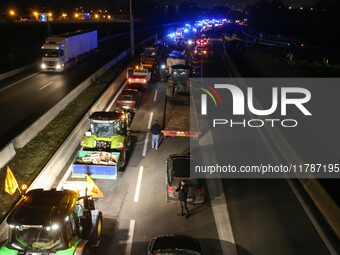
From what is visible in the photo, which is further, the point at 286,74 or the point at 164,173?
the point at 286,74

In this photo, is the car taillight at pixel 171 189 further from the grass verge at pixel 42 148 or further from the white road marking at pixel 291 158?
the grass verge at pixel 42 148

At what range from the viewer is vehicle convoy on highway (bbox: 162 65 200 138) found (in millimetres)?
20891

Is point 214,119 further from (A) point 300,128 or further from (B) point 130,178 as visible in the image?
(B) point 130,178

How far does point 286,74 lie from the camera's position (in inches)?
1454

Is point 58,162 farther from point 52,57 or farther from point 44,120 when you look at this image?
point 52,57

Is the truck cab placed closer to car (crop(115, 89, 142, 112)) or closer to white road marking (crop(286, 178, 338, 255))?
car (crop(115, 89, 142, 112))

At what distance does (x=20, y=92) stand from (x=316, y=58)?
40.7m

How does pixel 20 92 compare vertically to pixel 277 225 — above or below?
above

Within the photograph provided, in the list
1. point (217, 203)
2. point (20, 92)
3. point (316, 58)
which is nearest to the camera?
point (217, 203)

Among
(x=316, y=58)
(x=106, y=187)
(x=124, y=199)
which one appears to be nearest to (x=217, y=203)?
(x=124, y=199)

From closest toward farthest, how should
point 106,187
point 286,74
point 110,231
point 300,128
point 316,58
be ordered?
point 110,231, point 106,187, point 300,128, point 286,74, point 316,58

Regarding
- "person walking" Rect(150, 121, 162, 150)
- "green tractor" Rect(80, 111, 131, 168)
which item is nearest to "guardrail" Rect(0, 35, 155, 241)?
"green tractor" Rect(80, 111, 131, 168)

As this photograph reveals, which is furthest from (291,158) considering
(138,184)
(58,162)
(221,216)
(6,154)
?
(6,154)

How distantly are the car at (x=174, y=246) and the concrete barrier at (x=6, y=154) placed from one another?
9.29m
